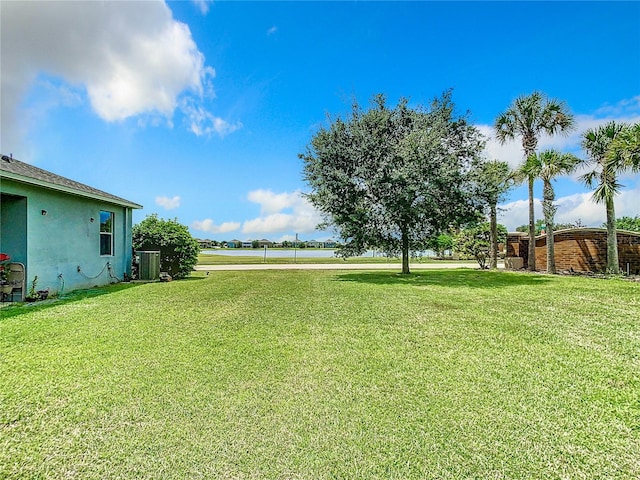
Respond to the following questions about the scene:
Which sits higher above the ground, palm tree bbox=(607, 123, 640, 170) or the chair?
palm tree bbox=(607, 123, 640, 170)

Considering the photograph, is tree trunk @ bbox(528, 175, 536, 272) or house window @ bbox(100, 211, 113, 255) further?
tree trunk @ bbox(528, 175, 536, 272)

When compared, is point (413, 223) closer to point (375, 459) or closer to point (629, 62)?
point (629, 62)

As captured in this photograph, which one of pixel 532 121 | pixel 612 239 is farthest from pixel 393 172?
pixel 612 239

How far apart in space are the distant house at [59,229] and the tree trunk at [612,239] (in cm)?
1874

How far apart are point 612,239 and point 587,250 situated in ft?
9.30

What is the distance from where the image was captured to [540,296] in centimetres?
873

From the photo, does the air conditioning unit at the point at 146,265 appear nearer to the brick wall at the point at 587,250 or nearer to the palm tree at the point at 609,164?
the palm tree at the point at 609,164

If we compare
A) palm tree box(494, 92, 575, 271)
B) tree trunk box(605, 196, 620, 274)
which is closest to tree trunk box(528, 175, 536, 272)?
palm tree box(494, 92, 575, 271)

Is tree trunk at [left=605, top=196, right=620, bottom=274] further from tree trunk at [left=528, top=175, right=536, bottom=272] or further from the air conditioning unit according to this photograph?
the air conditioning unit

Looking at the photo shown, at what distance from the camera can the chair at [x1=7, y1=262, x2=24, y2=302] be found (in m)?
8.21

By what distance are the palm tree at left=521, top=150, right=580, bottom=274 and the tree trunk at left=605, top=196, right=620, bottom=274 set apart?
197 cm

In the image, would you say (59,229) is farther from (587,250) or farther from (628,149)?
(587,250)

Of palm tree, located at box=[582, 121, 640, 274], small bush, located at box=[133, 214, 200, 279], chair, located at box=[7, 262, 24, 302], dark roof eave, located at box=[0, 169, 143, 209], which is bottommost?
chair, located at box=[7, 262, 24, 302]

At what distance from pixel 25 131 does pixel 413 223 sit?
46.0 feet
